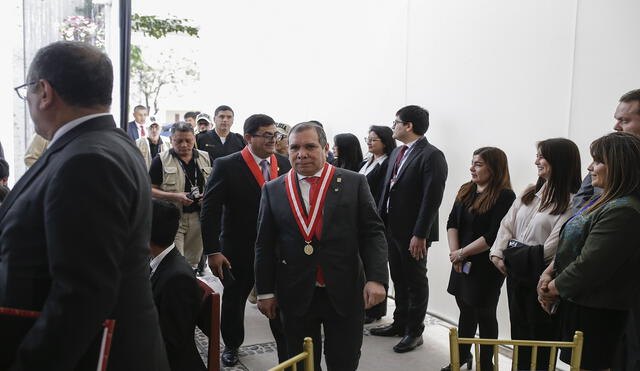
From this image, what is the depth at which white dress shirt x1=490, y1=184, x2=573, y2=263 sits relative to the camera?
2.50 meters

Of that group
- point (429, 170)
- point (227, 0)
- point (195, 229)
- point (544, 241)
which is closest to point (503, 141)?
point (429, 170)

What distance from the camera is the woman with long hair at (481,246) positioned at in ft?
9.64

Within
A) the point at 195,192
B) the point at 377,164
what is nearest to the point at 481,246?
the point at 377,164

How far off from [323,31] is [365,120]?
1.48m

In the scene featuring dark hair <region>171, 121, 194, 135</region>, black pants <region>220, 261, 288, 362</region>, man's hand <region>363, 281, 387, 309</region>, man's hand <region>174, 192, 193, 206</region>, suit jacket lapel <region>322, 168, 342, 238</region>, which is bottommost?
black pants <region>220, 261, 288, 362</region>

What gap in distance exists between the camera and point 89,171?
1084 millimetres

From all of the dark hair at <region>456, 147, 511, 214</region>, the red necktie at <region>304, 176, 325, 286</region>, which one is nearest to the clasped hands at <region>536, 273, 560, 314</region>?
the dark hair at <region>456, 147, 511, 214</region>

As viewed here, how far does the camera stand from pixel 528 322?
2.56 meters

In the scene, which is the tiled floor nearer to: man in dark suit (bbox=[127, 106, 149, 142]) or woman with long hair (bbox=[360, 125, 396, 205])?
woman with long hair (bbox=[360, 125, 396, 205])

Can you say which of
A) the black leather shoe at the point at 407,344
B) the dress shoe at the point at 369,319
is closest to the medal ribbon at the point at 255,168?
the black leather shoe at the point at 407,344

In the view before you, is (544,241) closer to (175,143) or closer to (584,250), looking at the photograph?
(584,250)

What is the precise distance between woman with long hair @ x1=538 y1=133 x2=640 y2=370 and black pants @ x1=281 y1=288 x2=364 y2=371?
831mm

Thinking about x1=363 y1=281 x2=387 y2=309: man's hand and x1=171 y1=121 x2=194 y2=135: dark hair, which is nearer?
x1=363 y1=281 x2=387 y2=309: man's hand

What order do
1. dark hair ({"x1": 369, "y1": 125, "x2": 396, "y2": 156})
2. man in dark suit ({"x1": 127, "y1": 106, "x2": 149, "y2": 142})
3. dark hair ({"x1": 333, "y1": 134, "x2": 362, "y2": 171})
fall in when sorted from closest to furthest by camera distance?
dark hair ({"x1": 369, "y1": 125, "x2": 396, "y2": 156})
dark hair ({"x1": 333, "y1": 134, "x2": 362, "y2": 171})
man in dark suit ({"x1": 127, "y1": 106, "x2": 149, "y2": 142})
